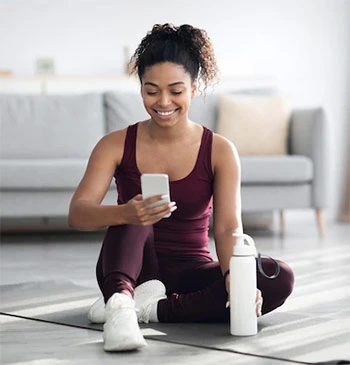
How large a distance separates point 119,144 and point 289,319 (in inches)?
26.0

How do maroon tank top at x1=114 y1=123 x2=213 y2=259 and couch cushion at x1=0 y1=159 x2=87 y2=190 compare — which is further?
couch cushion at x1=0 y1=159 x2=87 y2=190

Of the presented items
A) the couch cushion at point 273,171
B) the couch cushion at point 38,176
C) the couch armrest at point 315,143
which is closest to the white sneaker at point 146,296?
the couch cushion at point 38,176

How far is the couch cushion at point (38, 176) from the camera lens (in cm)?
477

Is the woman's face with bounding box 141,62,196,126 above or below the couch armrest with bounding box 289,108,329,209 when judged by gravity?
above

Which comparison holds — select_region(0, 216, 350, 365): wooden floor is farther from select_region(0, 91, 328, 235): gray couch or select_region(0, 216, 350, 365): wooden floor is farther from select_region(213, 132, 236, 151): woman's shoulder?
select_region(213, 132, 236, 151): woman's shoulder

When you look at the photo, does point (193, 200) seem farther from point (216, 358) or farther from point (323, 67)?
point (323, 67)

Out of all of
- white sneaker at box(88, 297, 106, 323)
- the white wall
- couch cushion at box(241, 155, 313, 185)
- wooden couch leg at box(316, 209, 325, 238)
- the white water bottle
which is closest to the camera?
the white water bottle

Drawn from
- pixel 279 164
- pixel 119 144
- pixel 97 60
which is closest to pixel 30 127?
pixel 97 60

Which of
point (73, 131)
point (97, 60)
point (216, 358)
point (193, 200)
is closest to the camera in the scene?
point (216, 358)

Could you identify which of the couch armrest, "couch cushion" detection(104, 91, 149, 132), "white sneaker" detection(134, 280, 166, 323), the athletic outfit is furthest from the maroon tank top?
"couch cushion" detection(104, 91, 149, 132)

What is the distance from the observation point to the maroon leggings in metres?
2.35

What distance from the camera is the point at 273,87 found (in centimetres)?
571

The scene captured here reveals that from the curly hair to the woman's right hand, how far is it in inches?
17.0

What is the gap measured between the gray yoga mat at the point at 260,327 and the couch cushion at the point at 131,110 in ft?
7.88
